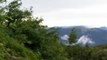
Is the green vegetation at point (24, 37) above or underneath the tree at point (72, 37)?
above

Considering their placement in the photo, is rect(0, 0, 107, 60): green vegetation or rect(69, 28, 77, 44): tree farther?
rect(69, 28, 77, 44): tree

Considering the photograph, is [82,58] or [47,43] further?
[82,58]

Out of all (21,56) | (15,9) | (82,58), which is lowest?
(82,58)

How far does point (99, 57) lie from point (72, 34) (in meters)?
18.8

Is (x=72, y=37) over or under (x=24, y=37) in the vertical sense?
under

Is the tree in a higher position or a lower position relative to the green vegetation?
lower

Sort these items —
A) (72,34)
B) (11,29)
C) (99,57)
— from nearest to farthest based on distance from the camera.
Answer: (11,29)
(99,57)
(72,34)

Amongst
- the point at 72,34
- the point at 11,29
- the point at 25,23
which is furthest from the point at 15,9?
the point at 72,34

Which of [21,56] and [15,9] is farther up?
→ [15,9]

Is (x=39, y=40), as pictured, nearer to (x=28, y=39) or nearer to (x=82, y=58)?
(x=28, y=39)

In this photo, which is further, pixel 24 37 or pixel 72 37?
pixel 72 37

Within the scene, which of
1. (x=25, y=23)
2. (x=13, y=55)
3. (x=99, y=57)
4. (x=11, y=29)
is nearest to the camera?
(x=13, y=55)

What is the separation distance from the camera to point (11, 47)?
52.5 feet

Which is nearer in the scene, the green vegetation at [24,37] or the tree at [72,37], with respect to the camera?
the green vegetation at [24,37]
